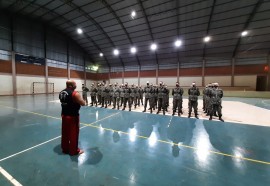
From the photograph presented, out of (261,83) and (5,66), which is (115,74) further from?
(261,83)

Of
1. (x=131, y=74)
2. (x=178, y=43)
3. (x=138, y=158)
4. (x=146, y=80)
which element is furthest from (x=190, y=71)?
(x=138, y=158)

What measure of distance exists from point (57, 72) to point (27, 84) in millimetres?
5397

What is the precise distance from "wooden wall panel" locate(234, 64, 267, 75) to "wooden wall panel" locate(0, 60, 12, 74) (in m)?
35.5

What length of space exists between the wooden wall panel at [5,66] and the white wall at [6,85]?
0.71m

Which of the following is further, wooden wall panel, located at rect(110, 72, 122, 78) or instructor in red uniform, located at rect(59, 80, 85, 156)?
wooden wall panel, located at rect(110, 72, 122, 78)

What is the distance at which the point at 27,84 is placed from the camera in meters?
21.2

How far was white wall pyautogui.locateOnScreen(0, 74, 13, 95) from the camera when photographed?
60.3 ft

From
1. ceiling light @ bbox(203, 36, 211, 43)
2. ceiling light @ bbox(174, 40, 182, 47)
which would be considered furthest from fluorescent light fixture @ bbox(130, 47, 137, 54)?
ceiling light @ bbox(203, 36, 211, 43)

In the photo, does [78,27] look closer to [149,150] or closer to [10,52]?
[10,52]

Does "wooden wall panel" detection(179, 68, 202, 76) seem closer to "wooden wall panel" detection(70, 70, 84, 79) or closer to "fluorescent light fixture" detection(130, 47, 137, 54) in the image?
"fluorescent light fixture" detection(130, 47, 137, 54)

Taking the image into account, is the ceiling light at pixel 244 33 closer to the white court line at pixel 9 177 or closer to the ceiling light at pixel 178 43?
the ceiling light at pixel 178 43

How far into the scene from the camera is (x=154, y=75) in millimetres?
28562

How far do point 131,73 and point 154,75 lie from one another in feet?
18.3

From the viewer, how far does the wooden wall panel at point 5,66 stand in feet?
60.1
